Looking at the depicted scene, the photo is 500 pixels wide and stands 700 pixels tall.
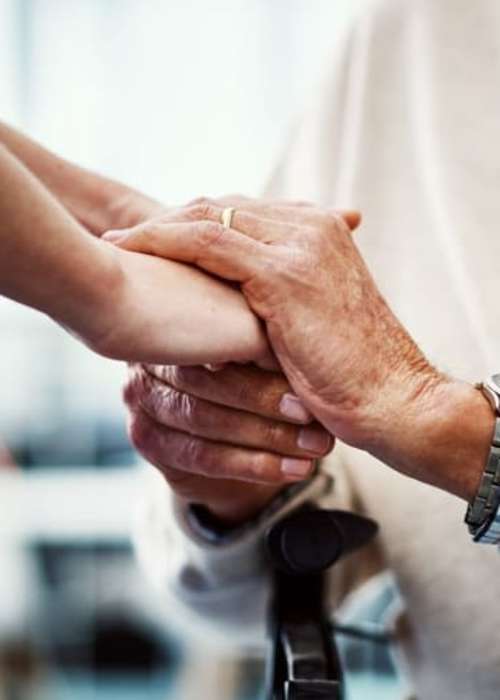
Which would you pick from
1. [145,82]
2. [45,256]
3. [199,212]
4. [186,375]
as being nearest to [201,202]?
[199,212]

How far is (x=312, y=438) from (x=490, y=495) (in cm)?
15

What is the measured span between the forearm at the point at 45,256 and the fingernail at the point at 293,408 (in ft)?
0.67

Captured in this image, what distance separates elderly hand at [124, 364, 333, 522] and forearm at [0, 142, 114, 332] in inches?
6.9

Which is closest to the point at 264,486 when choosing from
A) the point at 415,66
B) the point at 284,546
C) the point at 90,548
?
the point at 284,546

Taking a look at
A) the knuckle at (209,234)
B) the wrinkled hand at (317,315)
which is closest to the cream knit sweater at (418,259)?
the wrinkled hand at (317,315)

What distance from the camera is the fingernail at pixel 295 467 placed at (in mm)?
786

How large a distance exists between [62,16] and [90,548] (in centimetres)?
140

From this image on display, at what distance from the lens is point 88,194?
33.3 inches

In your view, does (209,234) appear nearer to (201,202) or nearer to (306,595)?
(201,202)

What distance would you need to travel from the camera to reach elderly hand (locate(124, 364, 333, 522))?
75cm

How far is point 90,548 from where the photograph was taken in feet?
8.26

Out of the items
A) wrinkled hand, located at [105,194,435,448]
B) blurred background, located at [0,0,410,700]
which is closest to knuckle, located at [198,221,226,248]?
wrinkled hand, located at [105,194,435,448]

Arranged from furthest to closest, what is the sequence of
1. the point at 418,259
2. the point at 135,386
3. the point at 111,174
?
the point at 111,174 < the point at 418,259 < the point at 135,386

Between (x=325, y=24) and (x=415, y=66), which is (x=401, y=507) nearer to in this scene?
(x=415, y=66)
